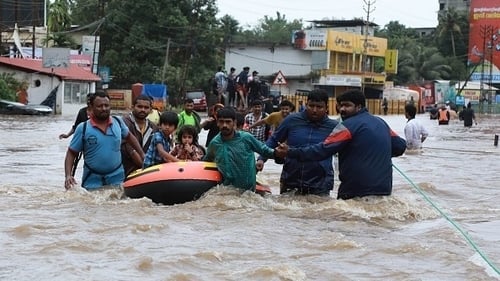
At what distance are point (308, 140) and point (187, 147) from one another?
1.86 meters

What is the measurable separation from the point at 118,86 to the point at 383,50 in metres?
31.8

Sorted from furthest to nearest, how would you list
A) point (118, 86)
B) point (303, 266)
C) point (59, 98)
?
point (118, 86) → point (59, 98) → point (303, 266)

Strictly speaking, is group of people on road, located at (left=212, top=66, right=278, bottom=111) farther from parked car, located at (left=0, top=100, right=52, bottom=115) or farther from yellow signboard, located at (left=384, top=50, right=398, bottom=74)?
yellow signboard, located at (left=384, top=50, right=398, bottom=74)

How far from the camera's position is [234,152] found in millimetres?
9508

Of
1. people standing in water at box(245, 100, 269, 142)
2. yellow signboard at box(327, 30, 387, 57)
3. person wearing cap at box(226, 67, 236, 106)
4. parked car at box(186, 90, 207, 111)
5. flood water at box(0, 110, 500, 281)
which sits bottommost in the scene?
flood water at box(0, 110, 500, 281)

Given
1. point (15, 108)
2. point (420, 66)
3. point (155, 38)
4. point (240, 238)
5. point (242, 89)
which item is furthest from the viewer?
point (420, 66)

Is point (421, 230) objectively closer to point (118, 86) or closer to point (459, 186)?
point (459, 186)

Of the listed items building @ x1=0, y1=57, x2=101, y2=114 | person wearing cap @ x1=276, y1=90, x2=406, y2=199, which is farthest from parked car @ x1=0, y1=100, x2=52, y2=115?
person wearing cap @ x1=276, y1=90, x2=406, y2=199

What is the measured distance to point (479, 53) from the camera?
3969 inches

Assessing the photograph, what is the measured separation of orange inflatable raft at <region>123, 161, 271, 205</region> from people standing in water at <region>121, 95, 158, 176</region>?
0.94 feet

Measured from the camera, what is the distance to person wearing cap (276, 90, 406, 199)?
→ 28.5 feet

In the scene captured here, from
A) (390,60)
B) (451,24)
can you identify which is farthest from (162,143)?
(451,24)

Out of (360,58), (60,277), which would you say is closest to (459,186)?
(60,277)

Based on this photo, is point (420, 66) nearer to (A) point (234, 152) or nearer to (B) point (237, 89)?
(B) point (237, 89)
